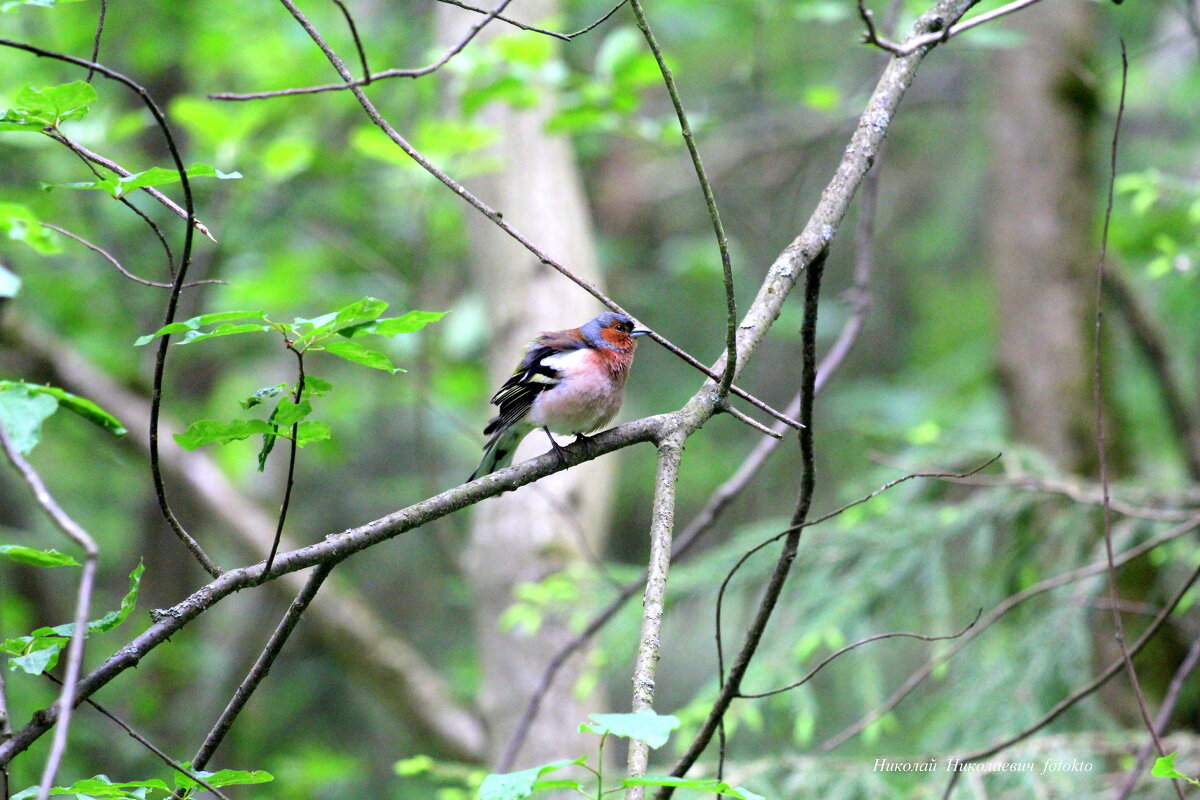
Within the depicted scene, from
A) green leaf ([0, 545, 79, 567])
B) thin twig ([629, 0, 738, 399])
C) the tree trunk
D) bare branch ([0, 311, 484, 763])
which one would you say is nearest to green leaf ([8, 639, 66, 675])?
green leaf ([0, 545, 79, 567])

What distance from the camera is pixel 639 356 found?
10281mm

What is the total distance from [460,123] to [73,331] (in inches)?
168

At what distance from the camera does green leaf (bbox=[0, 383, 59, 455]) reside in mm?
1494

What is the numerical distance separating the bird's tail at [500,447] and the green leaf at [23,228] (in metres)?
2.30

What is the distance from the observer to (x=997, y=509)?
4797 mm

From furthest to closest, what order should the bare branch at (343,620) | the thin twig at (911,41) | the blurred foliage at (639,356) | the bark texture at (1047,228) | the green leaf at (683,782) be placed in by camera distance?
the bare branch at (343,620) → the bark texture at (1047,228) → the blurred foliage at (639,356) → the thin twig at (911,41) → the green leaf at (683,782)

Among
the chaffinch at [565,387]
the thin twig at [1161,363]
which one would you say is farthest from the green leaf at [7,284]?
the thin twig at [1161,363]

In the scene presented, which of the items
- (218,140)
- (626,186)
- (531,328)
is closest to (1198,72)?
(626,186)

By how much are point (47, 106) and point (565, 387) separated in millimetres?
2231

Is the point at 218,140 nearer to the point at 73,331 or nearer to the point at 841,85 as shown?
the point at 73,331

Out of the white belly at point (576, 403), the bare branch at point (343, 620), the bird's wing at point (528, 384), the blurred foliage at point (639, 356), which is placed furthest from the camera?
the bare branch at point (343, 620)

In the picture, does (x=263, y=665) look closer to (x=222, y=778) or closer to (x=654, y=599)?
(x=222, y=778)

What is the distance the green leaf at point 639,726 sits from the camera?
4.63ft

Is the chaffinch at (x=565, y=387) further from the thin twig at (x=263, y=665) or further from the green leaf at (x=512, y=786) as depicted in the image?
the green leaf at (x=512, y=786)
